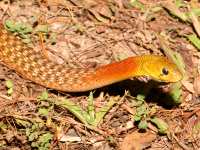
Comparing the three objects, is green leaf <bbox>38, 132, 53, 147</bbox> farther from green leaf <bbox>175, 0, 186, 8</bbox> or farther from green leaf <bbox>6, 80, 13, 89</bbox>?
green leaf <bbox>175, 0, 186, 8</bbox>

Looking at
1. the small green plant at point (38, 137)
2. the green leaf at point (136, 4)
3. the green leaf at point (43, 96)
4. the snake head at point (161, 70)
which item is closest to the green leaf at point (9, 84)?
the green leaf at point (43, 96)

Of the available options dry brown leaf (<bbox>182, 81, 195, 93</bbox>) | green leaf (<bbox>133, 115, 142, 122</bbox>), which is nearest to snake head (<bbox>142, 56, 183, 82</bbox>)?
green leaf (<bbox>133, 115, 142, 122</bbox>)

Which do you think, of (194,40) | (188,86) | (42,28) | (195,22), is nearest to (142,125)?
(188,86)

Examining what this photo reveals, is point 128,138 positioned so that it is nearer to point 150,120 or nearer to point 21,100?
point 150,120

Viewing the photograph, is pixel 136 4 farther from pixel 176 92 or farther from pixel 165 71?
pixel 165 71

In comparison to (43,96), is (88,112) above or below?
below

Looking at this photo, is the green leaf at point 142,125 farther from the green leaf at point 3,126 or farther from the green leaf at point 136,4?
the green leaf at point 136,4
